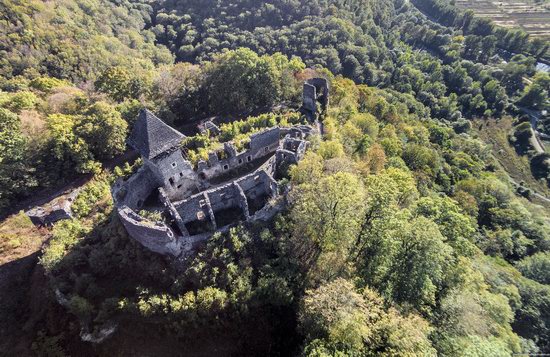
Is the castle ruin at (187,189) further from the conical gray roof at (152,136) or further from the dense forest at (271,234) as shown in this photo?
the dense forest at (271,234)

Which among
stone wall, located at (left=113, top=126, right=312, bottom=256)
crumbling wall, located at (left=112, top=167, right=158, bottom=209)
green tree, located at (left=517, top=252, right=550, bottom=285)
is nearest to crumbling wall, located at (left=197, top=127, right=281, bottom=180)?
stone wall, located at (left=113, top=126, right=312, bottom=256)

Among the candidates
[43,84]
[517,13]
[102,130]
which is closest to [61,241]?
[102,130]

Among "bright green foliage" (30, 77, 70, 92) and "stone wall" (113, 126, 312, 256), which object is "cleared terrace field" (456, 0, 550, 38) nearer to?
"stone wall" (113, 126, 312, 256)

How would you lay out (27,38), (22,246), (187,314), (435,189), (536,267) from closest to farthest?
(187,314) < (22,246) < (536,267) < (435,189) < (27,38)

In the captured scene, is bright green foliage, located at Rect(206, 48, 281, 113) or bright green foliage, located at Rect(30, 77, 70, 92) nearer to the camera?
bright green foliage, located at Rect(206, 48, 281, 113)

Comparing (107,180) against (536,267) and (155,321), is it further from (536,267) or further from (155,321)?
(536,267)

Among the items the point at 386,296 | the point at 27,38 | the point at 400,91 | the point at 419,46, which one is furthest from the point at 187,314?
the point at 419,46
